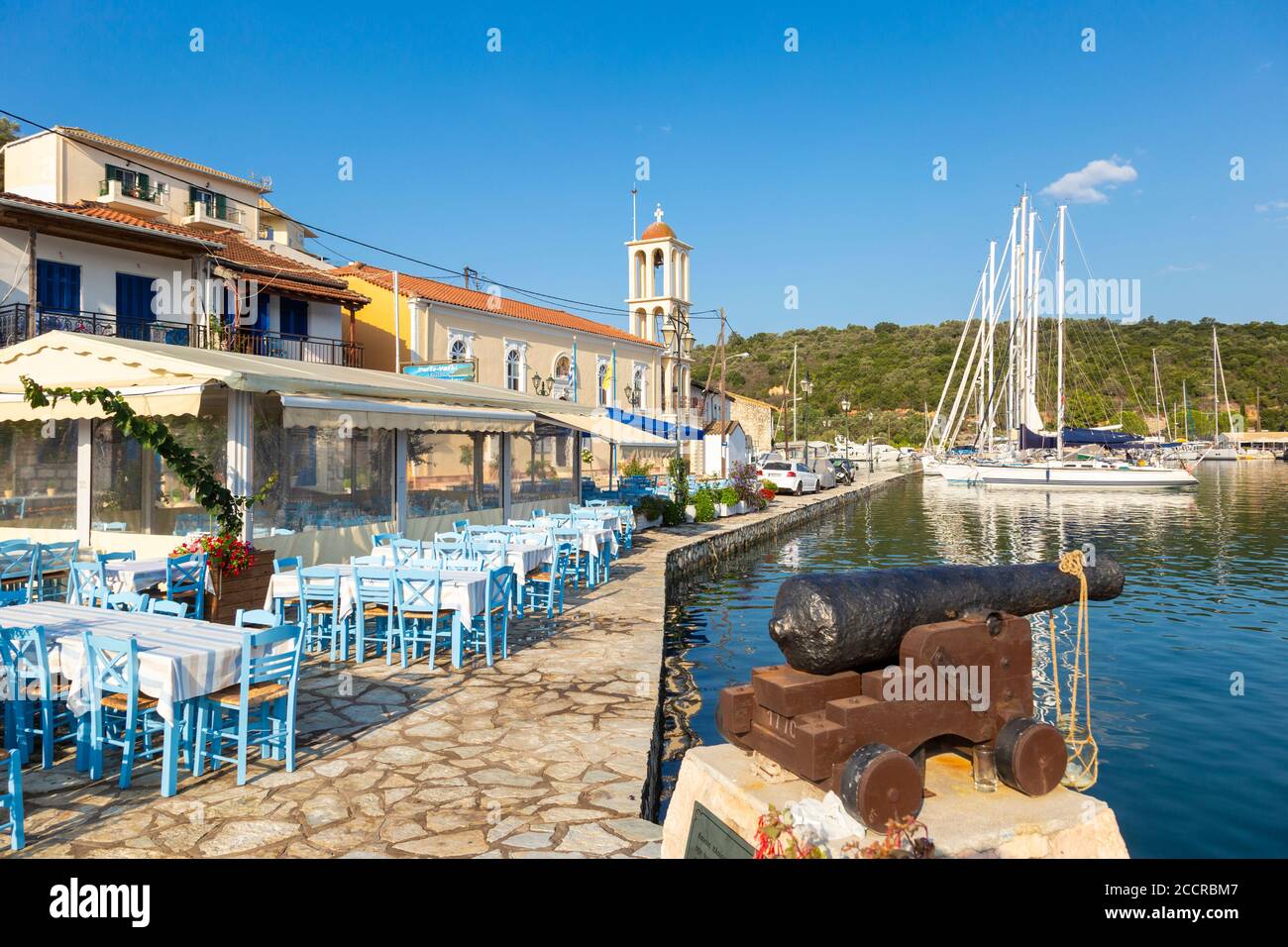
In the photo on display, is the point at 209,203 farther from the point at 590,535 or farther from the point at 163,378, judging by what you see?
the point at 590,535

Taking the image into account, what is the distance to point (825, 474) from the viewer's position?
36.5 metres

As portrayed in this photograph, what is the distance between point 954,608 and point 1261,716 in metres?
7.39

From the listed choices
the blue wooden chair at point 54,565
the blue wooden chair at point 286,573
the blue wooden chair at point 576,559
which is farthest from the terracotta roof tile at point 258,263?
the blue wooden chair at point 286,573

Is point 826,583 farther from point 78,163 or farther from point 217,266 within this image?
point 78,163

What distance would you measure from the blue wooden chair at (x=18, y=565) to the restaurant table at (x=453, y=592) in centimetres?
290

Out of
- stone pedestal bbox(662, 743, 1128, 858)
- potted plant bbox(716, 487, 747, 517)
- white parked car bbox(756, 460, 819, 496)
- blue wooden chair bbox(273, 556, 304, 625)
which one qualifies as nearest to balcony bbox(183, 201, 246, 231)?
potted plant bbox(716, 487, 747, 517)

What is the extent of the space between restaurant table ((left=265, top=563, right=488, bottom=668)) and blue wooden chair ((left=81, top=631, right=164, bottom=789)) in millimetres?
2615

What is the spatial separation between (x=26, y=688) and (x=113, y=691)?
774 millimetres

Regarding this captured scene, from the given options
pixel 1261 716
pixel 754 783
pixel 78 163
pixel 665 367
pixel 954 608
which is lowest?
pixel 1261 716

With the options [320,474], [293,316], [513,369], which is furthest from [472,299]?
[320,474]

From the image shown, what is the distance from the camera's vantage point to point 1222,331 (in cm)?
8706

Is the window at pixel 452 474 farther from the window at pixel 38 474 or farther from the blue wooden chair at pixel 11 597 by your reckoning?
the blue wooden chair at pixel 11 597

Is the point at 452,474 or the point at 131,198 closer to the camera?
the point at 452,474
